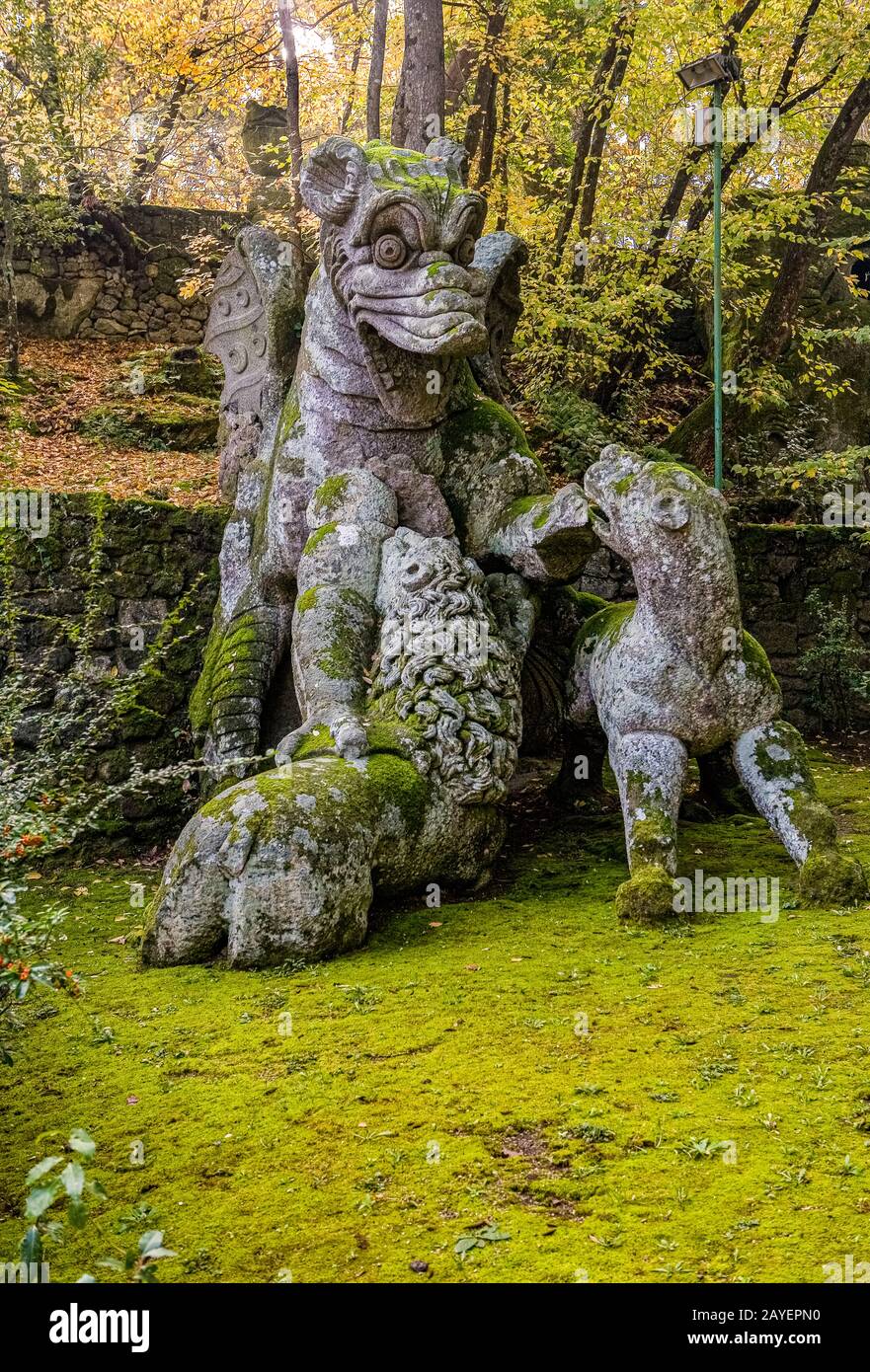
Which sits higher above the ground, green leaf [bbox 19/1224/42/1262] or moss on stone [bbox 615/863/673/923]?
green leaf [bbox 19/1224/42/1262]

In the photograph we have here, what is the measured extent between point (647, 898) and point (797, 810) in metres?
0.71

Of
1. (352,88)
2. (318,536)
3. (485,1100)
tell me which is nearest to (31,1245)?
(485,1100)

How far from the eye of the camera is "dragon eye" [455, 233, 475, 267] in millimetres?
5535

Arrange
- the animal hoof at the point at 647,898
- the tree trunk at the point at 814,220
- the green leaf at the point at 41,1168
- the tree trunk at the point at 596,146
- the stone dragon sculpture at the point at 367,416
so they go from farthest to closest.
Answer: the tree trunk at the point at 596,146 < the tree trunk at the point at 814,220 < the stone dragon sculpture at the point at 367,416 < the animal hoof at the point at 647,898 < the green leaf at the point at 41,1168

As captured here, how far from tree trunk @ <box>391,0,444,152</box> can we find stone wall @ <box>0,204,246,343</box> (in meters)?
6.63

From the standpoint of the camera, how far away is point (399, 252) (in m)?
5.38

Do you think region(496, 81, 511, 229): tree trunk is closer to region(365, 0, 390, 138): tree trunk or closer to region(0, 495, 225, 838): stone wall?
region(365, 0, 390, 138): tree trunk

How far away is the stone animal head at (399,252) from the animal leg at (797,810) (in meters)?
2.07

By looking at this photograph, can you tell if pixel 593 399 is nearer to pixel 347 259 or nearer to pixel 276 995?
pixel 347 259

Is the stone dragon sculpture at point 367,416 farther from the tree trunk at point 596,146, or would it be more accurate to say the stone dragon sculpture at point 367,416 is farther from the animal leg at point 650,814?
the tree trunk at point 596,146

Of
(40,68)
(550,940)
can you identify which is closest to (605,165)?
(40,68)

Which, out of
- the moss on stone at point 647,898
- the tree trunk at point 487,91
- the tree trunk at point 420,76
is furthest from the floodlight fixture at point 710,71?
the moss on stone at point 647,898

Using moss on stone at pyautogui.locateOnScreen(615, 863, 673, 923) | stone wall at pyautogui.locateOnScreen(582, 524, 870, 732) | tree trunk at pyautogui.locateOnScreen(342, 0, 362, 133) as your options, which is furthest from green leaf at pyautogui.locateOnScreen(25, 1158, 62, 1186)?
tree trunk at pyautogui.locateOnScreen(342, 0, 362, 133)

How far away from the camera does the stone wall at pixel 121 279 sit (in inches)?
611
